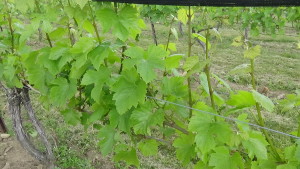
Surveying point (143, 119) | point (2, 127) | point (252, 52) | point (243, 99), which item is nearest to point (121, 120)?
point (143, 119)

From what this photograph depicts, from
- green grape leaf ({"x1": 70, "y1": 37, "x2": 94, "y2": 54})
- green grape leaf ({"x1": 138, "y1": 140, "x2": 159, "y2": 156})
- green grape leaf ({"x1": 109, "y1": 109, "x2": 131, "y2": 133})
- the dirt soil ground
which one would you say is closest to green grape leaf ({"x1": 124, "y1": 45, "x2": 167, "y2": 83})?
green grape leaf ({"x1": 70, "y1": 37, "x2": 94, "y2": 54})

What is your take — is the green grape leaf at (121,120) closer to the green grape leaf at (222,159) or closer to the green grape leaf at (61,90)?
the green grape leaf at (61,90)

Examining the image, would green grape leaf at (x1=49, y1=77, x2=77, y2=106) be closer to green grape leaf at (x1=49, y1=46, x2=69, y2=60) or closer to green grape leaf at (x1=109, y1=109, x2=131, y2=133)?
green grape leaf at (x1=49, y1=46, x2=69, y2=60)

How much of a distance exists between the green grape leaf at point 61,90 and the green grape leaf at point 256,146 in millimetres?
1089

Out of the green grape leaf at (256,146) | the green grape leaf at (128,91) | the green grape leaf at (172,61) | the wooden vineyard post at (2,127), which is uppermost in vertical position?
the green grape leaf at (172,61)

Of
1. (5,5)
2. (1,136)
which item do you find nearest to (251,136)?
(5,5)

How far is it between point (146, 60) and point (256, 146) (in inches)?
27.2

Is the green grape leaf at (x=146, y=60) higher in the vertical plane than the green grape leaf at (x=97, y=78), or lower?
higher

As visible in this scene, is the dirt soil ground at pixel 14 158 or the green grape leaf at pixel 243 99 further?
the dirt soil ground at pixel 14 158

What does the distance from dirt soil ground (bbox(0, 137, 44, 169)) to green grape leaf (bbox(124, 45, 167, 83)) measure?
109 inches

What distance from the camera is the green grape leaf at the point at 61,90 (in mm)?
→ 1922

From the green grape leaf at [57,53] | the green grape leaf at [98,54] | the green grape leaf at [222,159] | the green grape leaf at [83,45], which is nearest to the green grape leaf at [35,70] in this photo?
the green grape leaf at [57,53]

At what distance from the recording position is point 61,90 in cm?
193

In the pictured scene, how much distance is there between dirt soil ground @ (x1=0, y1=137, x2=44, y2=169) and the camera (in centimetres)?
378
